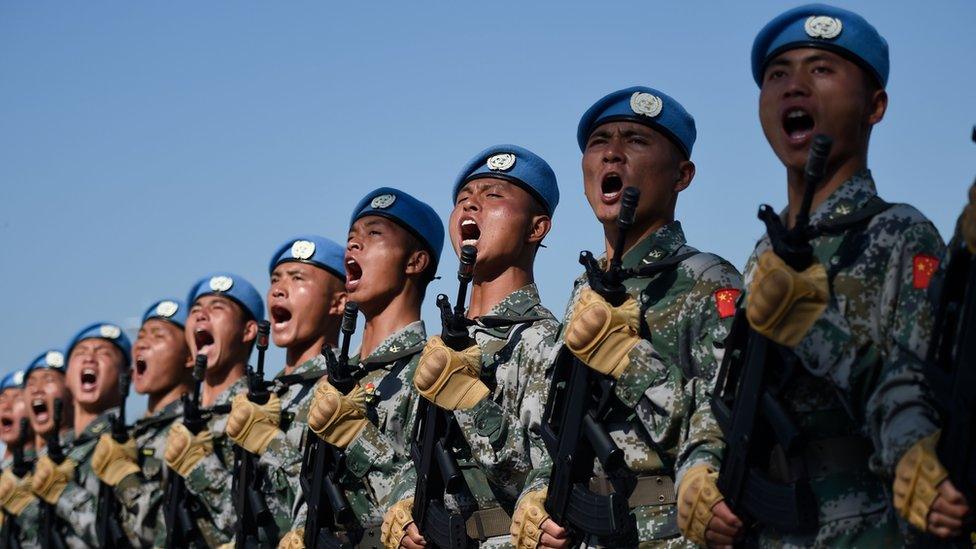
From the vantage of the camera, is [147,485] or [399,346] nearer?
[399,346]

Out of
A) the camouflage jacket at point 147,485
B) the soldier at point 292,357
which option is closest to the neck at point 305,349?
the soldier at point 292,357

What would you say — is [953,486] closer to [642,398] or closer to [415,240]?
[642,398]

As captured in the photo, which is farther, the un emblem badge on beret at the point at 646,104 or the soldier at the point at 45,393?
the soldier at the point at 45,393

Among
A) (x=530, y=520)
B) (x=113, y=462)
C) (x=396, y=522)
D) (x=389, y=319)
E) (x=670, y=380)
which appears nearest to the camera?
(x=670, y=380)

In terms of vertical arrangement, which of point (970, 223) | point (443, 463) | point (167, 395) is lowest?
point (167, 395)

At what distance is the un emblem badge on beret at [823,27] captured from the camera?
20.2 feet

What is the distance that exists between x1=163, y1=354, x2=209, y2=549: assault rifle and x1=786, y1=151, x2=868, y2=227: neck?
6.62 m

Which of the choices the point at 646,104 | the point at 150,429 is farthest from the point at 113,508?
the point at 646,104

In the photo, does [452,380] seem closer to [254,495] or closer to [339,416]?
[339,416]

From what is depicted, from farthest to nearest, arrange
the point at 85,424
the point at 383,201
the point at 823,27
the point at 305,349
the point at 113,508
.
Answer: the point at 85,424 → the point at 113,508 → the point at 305,349 → the point at 383,201 → the point at 823,27

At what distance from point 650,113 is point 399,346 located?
292 cm

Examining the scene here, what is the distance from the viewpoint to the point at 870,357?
17.7 ft

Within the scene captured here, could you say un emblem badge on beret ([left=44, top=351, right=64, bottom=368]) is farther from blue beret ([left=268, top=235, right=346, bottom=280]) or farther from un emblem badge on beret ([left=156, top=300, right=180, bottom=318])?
blue beret ([left=268, top=235, right=346, bottom=280])

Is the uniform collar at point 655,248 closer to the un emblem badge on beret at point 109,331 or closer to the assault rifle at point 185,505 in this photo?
the assault rifle at point 185,505
